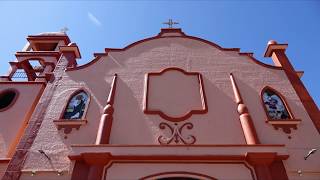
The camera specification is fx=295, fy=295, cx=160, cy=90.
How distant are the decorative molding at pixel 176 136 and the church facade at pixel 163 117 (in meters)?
0.03

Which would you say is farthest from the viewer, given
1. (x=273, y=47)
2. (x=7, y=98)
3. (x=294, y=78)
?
(x=273, y=47)

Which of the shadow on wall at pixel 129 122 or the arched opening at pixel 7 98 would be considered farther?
the arched opening at pixel 7 98

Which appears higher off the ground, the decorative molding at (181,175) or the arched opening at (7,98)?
the arched opening at (7,98)

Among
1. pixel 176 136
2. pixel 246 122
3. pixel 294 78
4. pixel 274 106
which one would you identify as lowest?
pixel 176 136

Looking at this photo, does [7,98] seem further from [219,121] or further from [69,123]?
[219,121]

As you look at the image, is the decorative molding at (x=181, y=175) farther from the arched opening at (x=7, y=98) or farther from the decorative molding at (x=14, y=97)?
the arched opening at (x=7, y=98)

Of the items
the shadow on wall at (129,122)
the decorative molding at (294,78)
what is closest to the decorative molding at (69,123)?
the shadow on wall at (129,122)

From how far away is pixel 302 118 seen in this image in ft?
32.6

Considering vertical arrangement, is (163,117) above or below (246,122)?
above

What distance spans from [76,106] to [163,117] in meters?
3.18

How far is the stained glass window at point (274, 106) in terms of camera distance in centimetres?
1009

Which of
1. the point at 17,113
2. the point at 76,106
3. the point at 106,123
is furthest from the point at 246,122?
the point at 17,113

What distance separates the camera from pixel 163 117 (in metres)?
9.91

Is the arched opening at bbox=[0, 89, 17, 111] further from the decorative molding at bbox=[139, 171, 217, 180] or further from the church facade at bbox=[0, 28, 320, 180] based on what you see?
the decorative molding at bbox=[139, 171, 217, 180]
